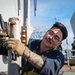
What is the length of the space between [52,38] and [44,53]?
6.5 inches

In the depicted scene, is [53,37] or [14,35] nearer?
[14,35]

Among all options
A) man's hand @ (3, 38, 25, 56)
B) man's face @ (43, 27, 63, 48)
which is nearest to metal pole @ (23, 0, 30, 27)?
man's face @ (43, 27, 63, 48)

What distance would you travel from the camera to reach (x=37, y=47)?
2.21 meters

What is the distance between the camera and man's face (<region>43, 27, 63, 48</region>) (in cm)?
205

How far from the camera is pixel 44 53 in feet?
6.98

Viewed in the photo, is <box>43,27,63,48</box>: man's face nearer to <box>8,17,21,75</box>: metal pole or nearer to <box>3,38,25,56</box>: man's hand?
<box>8,17,21,75</box>: metal pole

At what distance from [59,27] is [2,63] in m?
1.39

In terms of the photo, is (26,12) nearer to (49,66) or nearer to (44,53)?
(44,53)

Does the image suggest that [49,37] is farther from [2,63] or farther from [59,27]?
[2,63]

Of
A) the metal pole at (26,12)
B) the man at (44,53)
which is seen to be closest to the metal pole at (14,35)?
the man at (44,53)

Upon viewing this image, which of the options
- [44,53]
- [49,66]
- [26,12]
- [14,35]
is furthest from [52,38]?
[26,12]

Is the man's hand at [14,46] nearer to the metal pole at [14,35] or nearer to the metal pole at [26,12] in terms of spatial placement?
the metal pole at [14,35]

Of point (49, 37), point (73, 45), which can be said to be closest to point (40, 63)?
point (49, 37)

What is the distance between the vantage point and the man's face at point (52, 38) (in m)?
2.05
